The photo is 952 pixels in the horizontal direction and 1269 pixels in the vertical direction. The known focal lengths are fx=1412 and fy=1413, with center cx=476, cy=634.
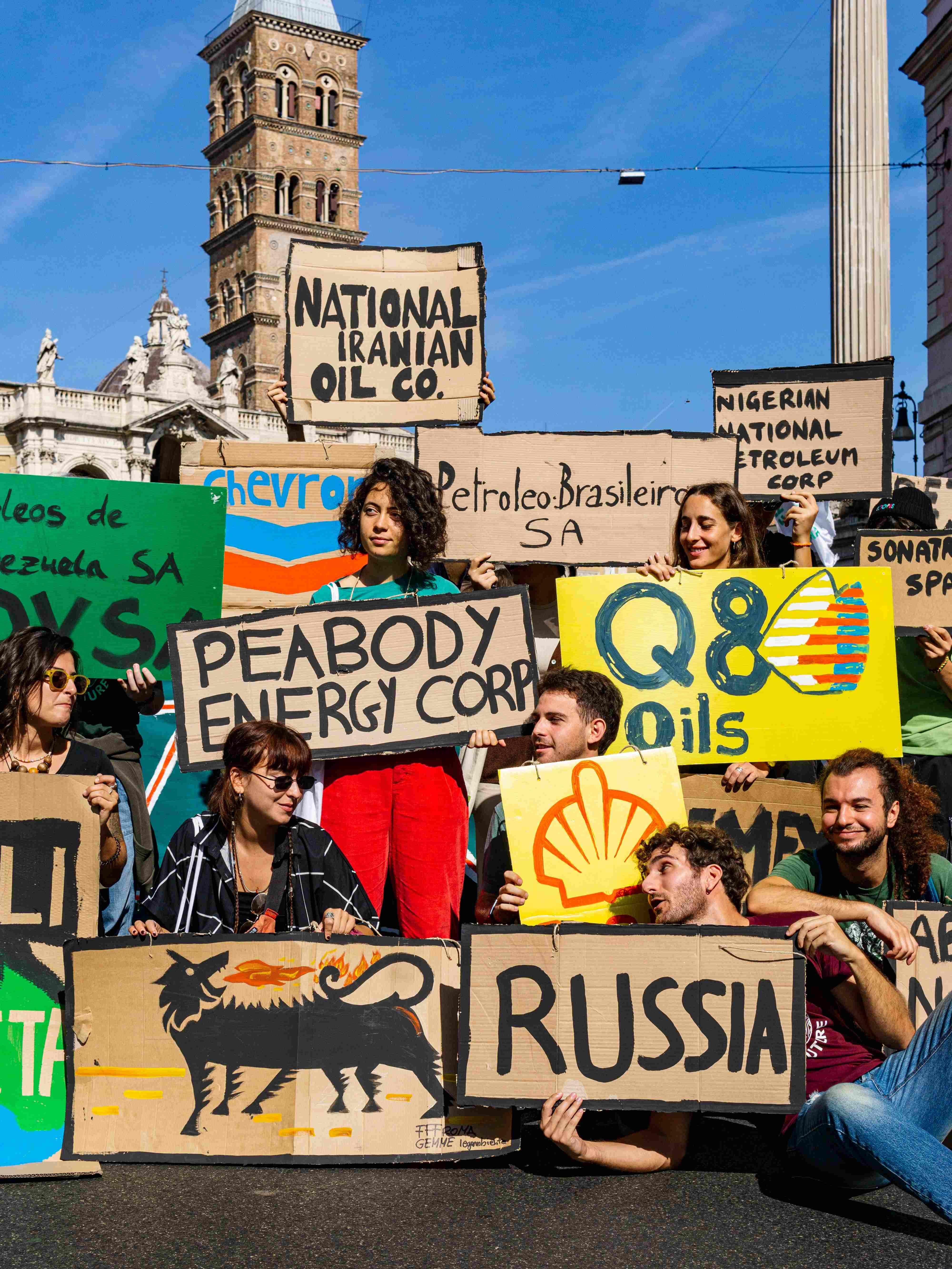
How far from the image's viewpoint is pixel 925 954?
363 cm

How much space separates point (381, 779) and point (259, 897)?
2.02 feet

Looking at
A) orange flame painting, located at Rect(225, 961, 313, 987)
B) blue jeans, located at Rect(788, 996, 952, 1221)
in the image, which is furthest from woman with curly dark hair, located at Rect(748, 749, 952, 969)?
orange flame painting, located at Rect(225, 961, 313, 987)

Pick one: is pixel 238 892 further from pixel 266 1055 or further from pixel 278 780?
pixel 266 1055

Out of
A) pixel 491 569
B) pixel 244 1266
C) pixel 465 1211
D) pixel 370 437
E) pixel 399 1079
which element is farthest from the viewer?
pixel 370 437

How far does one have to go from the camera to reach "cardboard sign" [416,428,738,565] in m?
5.23

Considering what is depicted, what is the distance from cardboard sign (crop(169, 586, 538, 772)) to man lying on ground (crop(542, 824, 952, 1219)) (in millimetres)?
810

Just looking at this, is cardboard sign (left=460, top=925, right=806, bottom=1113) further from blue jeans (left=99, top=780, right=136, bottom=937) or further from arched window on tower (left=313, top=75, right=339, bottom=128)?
arched window on tower (left=313, top=75, right=339, bottom=128)

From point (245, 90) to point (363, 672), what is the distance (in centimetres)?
7260

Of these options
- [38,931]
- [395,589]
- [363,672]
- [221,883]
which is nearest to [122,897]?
[38,931]

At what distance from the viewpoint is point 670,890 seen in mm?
3512

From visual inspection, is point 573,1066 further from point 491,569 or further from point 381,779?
point 491,569

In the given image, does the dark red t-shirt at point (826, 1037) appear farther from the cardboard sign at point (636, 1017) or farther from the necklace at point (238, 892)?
the necklace at point (238, 892)

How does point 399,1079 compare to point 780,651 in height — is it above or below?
below

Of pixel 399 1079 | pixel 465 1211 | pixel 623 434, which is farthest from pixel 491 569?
pixel 465 1211
